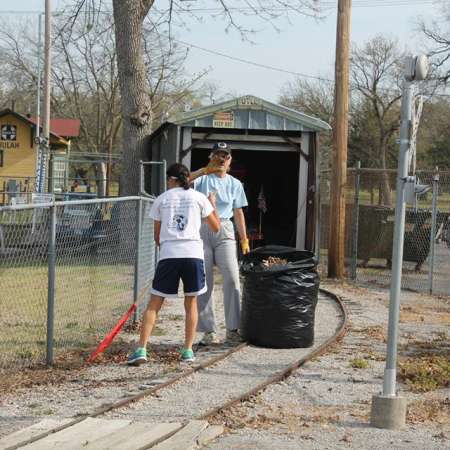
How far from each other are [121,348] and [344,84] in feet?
29.5

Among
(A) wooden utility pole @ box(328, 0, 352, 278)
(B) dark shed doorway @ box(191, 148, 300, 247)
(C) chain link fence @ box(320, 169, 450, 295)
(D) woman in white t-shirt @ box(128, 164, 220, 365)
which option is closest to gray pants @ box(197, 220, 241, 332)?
(D) woman in white t-shirt @ box(128, 164, 220, 365)

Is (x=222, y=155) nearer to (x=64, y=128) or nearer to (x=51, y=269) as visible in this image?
(x=51, y=269)

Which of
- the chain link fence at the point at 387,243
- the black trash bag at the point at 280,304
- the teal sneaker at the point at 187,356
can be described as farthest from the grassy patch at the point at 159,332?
the chain link fence at the point at 387,243

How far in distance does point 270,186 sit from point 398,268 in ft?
62.8

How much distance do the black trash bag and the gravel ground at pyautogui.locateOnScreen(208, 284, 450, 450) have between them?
453 millimetres

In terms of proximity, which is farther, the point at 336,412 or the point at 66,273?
the point at 66,273

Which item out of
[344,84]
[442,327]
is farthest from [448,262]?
[442,327]

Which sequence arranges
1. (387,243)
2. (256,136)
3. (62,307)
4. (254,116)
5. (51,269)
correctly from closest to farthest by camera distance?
(51,269) → (62,307) → (387,243) → (254,116) → (256,136)

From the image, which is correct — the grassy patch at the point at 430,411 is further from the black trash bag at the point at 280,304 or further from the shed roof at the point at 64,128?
the shed roof at the point at 64,128

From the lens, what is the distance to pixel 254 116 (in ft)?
66.3

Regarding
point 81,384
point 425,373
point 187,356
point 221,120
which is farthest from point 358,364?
point 221,120

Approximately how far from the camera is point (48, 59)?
32.7 meters

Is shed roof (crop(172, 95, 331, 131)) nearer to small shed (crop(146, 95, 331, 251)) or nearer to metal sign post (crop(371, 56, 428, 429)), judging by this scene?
small shed (crop(146, 95, 331, 251))

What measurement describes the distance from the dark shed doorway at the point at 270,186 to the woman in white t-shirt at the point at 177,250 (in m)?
15.3
